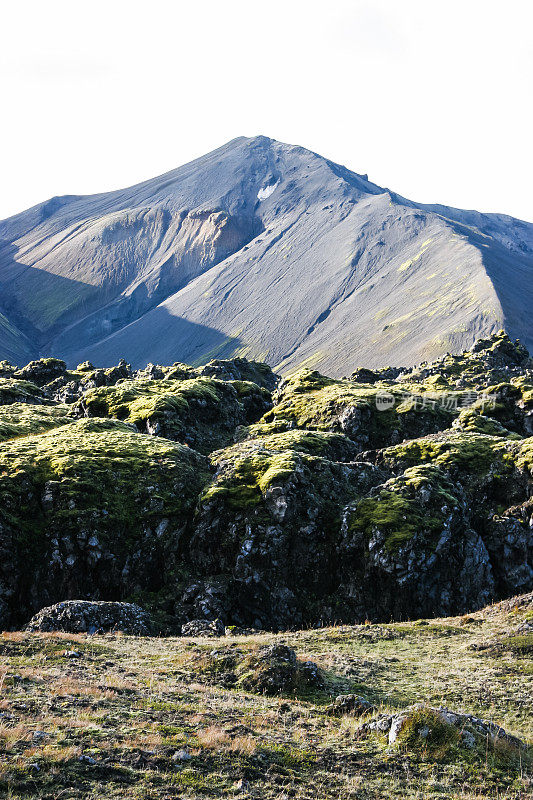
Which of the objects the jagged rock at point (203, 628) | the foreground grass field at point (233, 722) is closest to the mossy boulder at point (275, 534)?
the jagged rock at point (203, 628)

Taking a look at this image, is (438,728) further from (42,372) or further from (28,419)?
(42,372)

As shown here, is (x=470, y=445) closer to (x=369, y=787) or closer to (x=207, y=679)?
(x=207, y=679)

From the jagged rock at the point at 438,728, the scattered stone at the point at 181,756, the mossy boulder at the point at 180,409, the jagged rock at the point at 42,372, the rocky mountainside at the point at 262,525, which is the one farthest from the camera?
the jagged rock at the point at 42,372

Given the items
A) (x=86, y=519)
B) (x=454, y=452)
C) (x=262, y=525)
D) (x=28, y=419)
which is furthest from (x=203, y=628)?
(x=28, y=419)

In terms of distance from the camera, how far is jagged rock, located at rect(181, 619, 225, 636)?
28922 millimetres

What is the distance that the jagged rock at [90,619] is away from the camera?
26328mm

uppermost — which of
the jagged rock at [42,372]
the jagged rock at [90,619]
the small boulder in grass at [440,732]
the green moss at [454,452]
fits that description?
the jagged rock at [42,372]

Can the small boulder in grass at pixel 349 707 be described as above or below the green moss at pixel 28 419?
below

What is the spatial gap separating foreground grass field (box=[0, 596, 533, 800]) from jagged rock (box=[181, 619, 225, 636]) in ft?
13.6

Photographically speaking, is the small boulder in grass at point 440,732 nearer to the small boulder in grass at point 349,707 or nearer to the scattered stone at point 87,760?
the small boulder in grass at point 349,707

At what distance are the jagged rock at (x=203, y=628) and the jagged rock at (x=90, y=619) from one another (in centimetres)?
196

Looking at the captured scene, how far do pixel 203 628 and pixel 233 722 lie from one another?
1421 cm

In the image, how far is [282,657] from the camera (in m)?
21.2

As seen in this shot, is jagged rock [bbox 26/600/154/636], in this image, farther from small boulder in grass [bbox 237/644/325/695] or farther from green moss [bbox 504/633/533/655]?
green moss [bbox 504/633/533/655]
